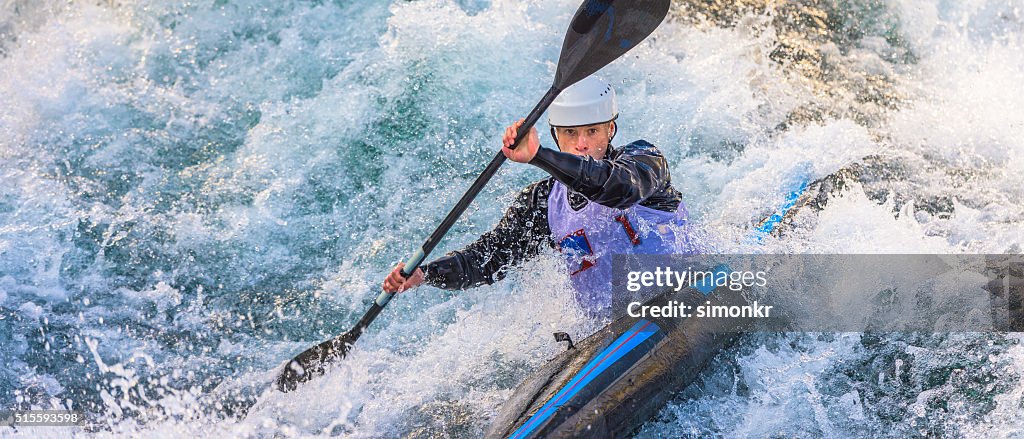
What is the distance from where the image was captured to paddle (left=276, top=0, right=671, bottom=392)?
351 centimetres

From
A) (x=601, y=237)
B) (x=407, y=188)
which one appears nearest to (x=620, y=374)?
(x=601, y=237)

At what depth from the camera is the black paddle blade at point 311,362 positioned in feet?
12.8

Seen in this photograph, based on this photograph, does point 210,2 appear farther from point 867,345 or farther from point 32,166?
point 867,345

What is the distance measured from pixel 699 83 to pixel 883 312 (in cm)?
242

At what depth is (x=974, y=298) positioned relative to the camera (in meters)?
3.98

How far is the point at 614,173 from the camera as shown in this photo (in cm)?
334

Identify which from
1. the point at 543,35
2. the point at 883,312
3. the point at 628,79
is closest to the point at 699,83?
the point at 628,79

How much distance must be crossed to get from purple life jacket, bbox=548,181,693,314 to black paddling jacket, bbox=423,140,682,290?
0.05m

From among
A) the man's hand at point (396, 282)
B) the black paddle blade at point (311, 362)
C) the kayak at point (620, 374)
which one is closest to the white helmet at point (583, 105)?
the kayak at point (620, 374)

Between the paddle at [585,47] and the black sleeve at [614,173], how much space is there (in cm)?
26

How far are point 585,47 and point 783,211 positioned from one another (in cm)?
151

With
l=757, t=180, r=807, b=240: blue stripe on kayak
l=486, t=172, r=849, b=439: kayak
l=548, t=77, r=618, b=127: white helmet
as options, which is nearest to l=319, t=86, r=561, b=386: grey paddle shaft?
l=548, t=77, r=618, b=127: white helmet

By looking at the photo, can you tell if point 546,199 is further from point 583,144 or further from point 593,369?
point 593,369

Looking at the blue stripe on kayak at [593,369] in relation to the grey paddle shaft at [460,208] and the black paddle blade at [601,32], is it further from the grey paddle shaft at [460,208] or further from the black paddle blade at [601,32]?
the black paddle blade at [601,32]
